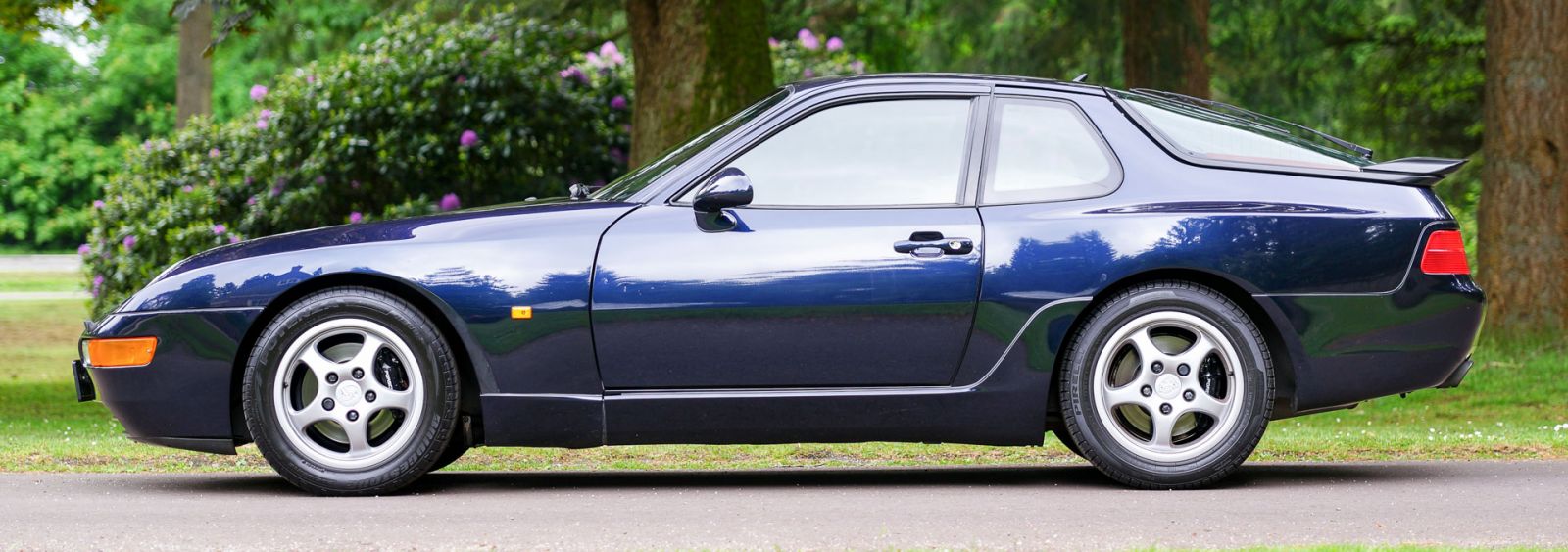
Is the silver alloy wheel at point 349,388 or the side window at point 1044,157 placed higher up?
the side window at point 1044,157

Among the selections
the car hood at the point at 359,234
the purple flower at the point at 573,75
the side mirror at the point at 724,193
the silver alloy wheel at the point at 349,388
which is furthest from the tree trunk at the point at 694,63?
the silver alloy wheel at the point at 349,388

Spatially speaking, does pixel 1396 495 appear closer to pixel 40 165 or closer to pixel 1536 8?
pixel 1536 8

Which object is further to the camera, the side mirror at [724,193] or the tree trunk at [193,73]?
the tree trunk at [193,73]

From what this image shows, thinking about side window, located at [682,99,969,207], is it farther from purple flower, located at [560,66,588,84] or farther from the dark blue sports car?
purple flower, located at [560,66,588,84]

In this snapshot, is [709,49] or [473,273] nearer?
[473,273]

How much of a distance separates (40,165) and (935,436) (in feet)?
120

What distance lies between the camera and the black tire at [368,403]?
5770 millimetres

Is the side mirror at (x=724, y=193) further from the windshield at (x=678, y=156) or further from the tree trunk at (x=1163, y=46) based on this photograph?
the tree trunk at (x=1163, y=46)

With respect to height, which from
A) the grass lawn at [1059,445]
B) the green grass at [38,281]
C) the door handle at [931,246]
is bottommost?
the grass lawn at [1059,445]

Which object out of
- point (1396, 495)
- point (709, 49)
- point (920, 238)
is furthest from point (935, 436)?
point (709, 49)

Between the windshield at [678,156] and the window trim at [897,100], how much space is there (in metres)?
0.14

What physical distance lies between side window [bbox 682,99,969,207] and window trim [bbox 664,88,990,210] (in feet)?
0.04

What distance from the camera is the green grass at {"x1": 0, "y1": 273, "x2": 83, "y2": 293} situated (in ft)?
103

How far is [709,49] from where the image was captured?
1134cm
